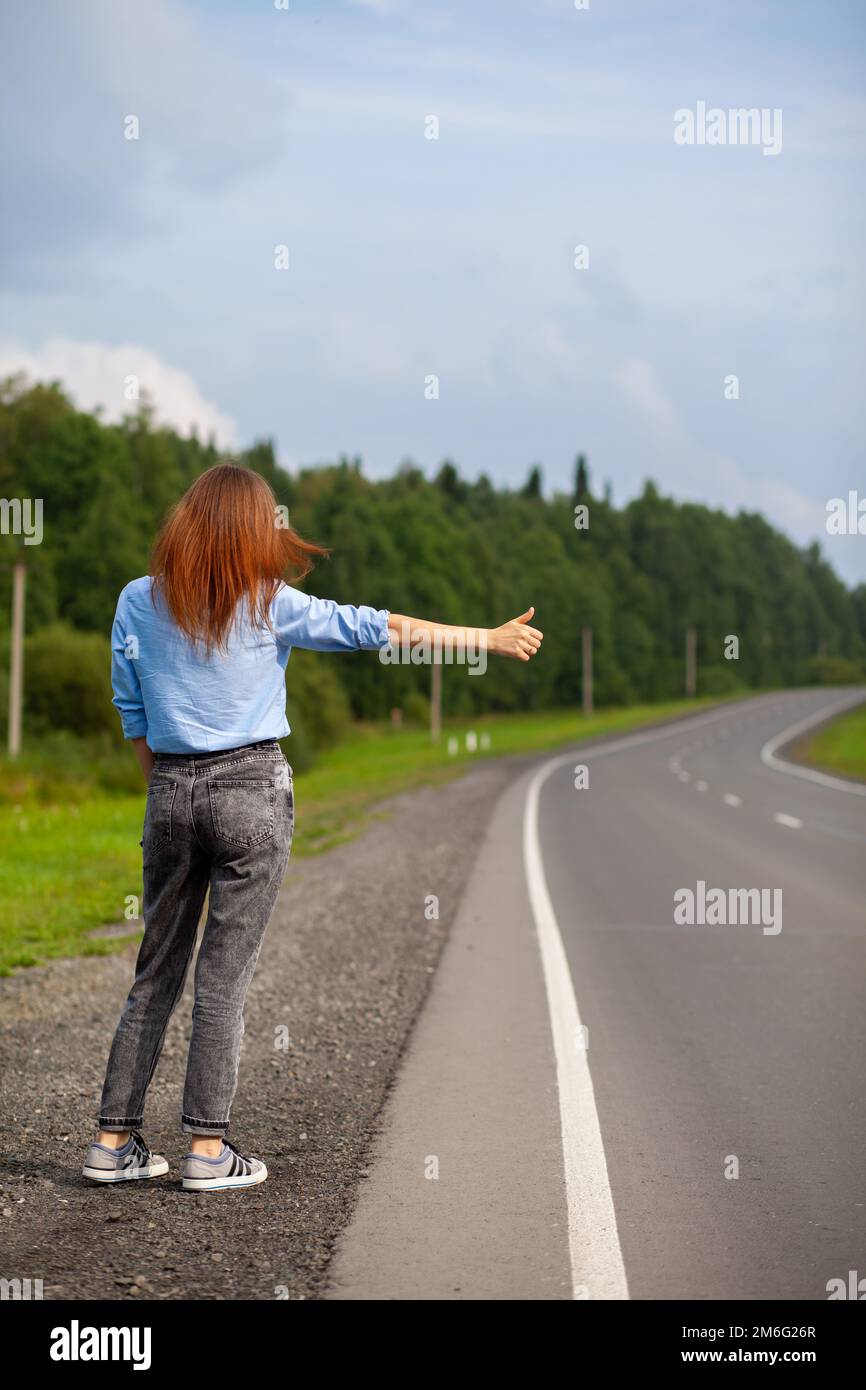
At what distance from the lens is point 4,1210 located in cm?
452

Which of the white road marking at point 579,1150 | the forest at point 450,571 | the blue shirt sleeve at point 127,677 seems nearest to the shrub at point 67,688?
the forest at point 450,571

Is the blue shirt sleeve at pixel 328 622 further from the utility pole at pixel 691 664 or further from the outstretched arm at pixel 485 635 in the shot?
the utility pole at pixel 691 664

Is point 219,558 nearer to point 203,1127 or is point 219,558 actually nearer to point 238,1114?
point 203,1127

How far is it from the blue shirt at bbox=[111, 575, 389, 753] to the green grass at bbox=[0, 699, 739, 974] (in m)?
5.01

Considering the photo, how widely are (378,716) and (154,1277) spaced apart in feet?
283

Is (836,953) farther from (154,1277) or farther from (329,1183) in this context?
(154,1277)

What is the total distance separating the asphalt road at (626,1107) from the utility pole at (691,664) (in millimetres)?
116478

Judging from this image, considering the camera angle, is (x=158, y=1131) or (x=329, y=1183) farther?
(x=158, y=1131)

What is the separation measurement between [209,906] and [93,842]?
13.1 m

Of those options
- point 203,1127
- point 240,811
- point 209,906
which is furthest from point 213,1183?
point 240,811

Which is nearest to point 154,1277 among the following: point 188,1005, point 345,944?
point 188,1005

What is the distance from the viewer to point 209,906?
4758mm
